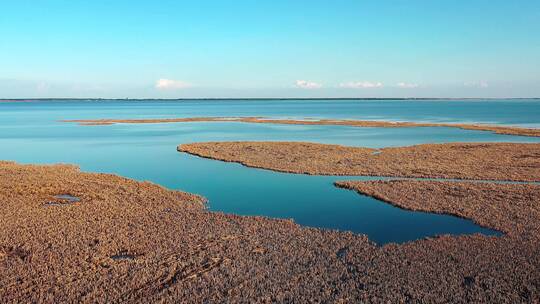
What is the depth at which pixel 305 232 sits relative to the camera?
20250 millimetres

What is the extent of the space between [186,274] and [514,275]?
11208 mm

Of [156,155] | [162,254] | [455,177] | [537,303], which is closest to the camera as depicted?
[537,303]

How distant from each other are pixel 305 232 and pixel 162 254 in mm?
6329

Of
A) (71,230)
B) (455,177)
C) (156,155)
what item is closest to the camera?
(71,230)

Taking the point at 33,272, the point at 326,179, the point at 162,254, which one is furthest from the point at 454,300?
the point at 326,179

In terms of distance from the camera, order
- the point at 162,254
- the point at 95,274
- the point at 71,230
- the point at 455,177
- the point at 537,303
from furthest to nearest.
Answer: the point at 455,177
the point at 71,230
the point at 162,254
the point at 95,274
the point at 537,303

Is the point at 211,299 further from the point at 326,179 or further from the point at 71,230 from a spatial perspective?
the point at 326,179

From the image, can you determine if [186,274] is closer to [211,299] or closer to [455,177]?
[211,299]

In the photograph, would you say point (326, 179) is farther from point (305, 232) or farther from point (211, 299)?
point (211, 299)

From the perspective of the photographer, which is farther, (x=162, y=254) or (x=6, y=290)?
(x=162, y=254)

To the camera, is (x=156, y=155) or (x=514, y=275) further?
(x=156, y=155)

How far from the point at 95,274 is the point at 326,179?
67.3ft

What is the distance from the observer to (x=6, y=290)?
46.8 feet

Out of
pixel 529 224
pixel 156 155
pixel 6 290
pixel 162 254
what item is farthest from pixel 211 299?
pixel 156 155
